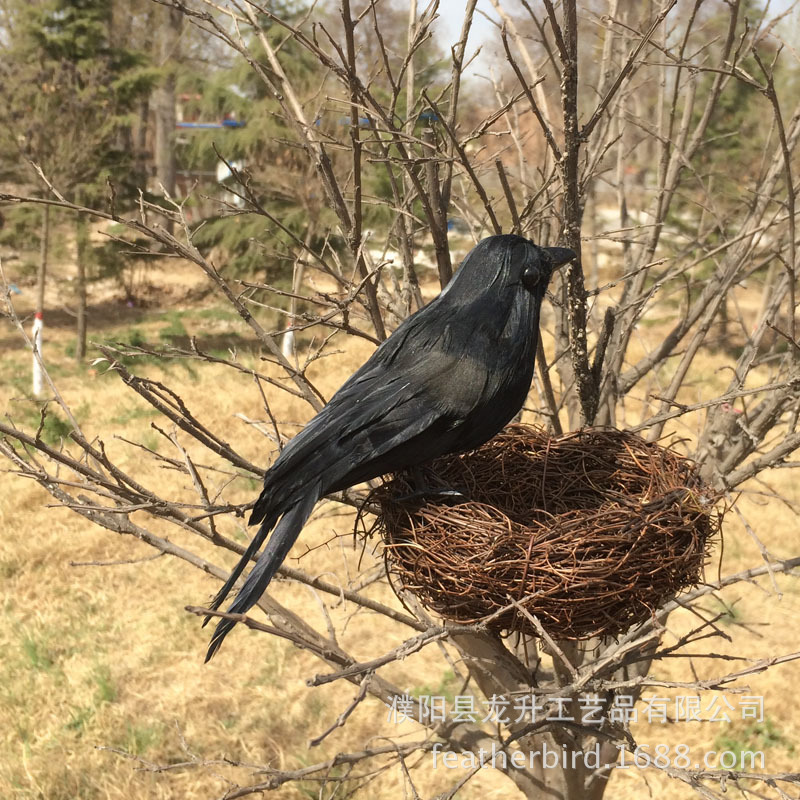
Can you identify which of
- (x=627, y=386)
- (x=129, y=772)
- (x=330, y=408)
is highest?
(x=627, y=386)

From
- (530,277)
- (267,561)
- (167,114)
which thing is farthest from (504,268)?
(167,114)

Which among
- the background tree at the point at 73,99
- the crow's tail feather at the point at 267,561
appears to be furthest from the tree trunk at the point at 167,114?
the crow's tail feather at the point at 267,561

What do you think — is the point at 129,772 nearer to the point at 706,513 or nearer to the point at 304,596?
the point at 304,596

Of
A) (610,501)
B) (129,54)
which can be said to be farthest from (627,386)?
(129,54)

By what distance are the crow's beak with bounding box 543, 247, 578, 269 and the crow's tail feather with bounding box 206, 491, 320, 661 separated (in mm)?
833

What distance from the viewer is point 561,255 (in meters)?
1.95

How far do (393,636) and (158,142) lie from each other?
1846 centimetres

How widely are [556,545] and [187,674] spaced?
13.9 feet

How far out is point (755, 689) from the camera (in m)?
5.00

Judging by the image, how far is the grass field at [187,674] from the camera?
4359 millimetres

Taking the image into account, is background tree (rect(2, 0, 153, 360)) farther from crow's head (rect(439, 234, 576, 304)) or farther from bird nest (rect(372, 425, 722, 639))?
bird nest (rect(372, 425, 722, 639))

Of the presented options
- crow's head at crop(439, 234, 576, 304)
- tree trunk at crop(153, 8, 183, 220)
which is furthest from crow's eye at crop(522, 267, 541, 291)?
tree trunk at crop(153, 8, 183, 220)

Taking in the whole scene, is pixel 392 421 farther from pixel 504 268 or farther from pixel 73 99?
pixel 73 99

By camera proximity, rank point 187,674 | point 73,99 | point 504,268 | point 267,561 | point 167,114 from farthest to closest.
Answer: point 167,114
point 73,99
point 187,674
point 504,268
point 267,561
